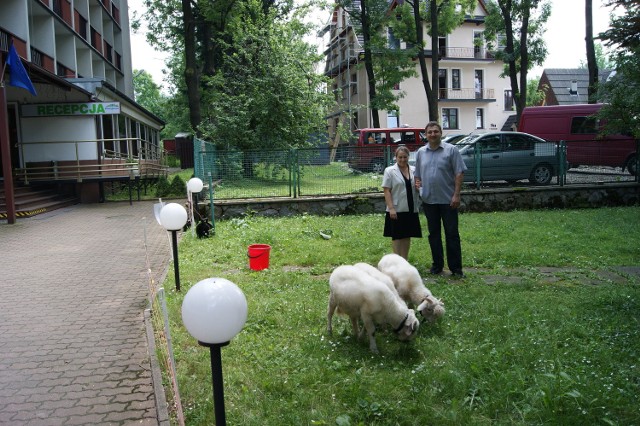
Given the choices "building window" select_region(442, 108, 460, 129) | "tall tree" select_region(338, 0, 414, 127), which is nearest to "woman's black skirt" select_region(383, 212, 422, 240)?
"tall tree" select_region(338, 0, 414, 127)

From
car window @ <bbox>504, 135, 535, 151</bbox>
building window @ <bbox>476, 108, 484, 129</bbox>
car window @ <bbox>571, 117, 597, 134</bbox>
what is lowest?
car window @ <bbox>504, 135, 535, 151</bbox>

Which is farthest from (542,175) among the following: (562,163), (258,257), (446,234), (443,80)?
(443,80)

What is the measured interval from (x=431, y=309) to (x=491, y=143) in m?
10.5

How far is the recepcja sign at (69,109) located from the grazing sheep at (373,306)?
1611 centimetres

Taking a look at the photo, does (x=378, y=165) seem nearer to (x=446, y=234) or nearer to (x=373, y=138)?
(x=446, y=234)

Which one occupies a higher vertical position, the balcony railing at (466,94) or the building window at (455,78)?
the building window at (455,78)

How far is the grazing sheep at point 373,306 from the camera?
4.80 m

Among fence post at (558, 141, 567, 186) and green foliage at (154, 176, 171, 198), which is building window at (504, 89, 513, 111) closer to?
green foliage at (154, 176, 171, 198)

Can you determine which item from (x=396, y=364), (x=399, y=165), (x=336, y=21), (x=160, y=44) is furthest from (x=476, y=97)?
(x=396, y=364)

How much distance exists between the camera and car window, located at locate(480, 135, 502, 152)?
14.5 meters

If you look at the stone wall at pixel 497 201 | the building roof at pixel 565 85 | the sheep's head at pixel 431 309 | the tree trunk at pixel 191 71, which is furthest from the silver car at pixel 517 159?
the building roof at pixel 565 85

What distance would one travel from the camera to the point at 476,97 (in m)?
46.0

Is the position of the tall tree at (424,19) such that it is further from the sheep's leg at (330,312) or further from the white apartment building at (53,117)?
the sheep's leg at (330,312)

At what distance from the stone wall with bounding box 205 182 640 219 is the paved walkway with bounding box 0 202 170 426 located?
3.37 metres
